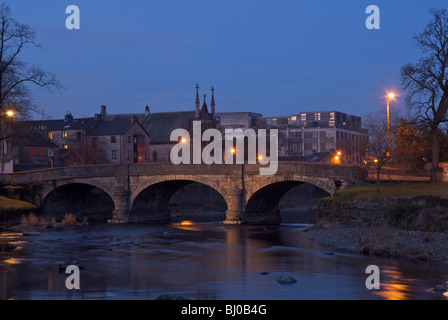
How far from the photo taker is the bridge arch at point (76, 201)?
225 feet

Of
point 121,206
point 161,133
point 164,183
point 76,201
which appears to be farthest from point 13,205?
point 161,133

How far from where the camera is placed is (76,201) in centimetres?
7519

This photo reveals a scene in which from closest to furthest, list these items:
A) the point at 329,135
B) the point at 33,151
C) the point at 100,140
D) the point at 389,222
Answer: the point at 389,222, the point at 33,151, the point at 100,140, the point at 329,135

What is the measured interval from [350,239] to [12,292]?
22969mm

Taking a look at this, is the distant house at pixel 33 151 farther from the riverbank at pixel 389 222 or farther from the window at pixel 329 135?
the riverbank at pixel 389 222

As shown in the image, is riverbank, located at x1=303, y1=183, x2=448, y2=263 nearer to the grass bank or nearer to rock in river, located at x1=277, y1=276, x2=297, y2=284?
rock in river, located at x1=277, y1=276, x2=297, y2=284

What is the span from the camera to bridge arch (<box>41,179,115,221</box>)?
68562mm

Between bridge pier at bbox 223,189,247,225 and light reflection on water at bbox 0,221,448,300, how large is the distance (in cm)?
1100

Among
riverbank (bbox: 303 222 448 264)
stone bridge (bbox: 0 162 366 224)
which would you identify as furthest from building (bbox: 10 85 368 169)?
riverbank (bbox: 303 222 448 264)

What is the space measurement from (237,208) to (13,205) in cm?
2411

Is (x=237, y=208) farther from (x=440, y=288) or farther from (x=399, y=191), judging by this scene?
(x=440, y=288)

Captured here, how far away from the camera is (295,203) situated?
93938 mm
